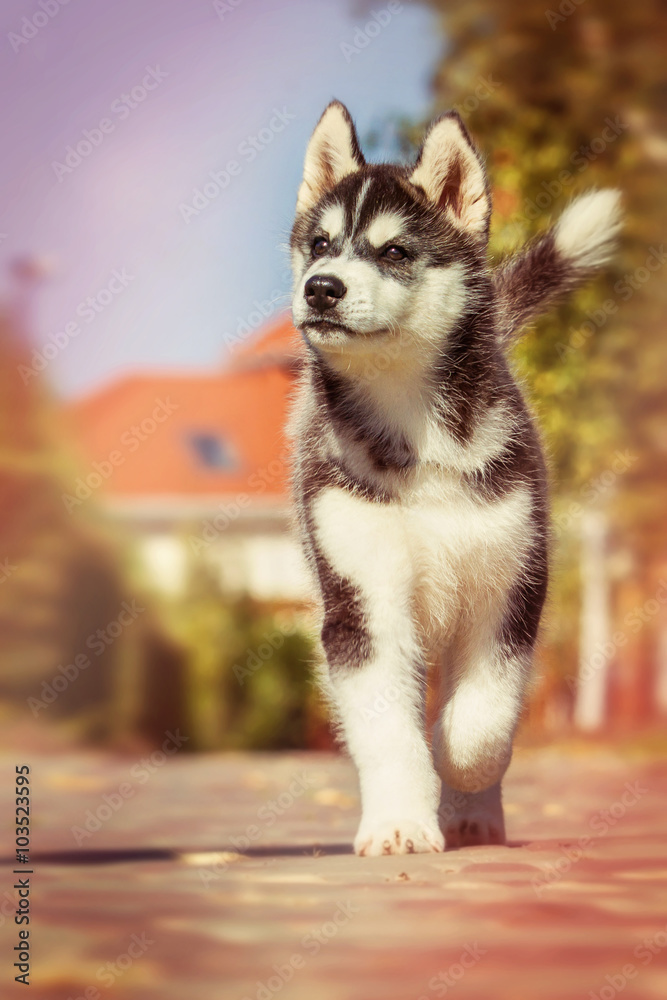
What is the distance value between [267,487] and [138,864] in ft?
24.8

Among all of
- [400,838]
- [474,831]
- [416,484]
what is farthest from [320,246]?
[474,831]

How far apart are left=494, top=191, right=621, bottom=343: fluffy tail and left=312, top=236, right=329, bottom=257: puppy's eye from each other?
871 mm

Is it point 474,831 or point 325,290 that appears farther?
point 474,831

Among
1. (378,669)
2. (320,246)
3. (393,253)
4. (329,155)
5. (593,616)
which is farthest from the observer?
(593,616)

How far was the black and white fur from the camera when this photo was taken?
11.2 feet

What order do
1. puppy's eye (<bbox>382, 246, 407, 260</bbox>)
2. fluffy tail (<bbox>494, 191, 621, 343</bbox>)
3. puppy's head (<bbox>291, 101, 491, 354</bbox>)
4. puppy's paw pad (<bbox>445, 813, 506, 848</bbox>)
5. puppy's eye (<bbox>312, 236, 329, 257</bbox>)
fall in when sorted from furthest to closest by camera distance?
fluffy tail (<bbox>494, 191, 621, 343</bbox>), puppy's paw pad (<bbox>445, 813, 506, 848</bbox>), puppy's eye (<bbox>312, 236, 329, 257</bbox>), puppy's eye (<bbox>382, 246, 407, 260</bbox>), puppy's head (<bbox>291, 101, 491, 354</bbox>)

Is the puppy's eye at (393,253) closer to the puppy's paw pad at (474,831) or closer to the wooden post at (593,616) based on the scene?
the puppy's paw pad at (474,831)

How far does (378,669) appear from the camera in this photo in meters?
3.46

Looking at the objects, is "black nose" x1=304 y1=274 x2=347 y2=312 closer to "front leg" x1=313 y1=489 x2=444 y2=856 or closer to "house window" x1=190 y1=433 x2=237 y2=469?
"front leg" x1=313 y1=489 x2=444 y2=856

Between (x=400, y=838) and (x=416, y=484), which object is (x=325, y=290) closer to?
(x=416, y=484)

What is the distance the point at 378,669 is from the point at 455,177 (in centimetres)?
159

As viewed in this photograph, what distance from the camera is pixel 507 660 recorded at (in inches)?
145

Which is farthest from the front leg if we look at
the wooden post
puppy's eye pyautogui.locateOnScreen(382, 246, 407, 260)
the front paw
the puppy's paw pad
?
the wooden post

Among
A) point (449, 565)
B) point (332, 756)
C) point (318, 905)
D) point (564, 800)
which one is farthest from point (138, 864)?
A: point (332, 756)
